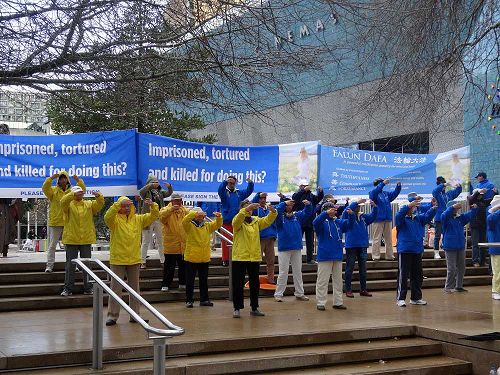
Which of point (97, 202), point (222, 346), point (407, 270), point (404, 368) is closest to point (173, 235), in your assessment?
point (97, 202)

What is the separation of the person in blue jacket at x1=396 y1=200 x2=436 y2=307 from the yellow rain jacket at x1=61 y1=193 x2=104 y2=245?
5.32 m

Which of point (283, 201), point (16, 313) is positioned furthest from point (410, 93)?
point (16, 313)

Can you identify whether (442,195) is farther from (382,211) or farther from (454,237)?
(454,237)

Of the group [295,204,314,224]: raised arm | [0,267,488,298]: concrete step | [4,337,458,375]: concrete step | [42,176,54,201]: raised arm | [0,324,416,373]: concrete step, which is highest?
[42,176,54,201]: raised arm

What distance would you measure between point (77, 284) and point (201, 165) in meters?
3.53

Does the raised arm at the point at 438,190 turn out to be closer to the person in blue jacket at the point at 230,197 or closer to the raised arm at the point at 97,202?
the person in blue jacket at the point at 230,197

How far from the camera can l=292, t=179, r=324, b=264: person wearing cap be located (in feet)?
46.6

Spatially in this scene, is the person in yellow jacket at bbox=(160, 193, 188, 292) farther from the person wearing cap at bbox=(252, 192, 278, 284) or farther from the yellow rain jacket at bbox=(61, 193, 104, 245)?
the person wearing cap at bbox=(252, 192, 278, 284)

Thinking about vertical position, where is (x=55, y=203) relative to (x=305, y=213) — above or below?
above

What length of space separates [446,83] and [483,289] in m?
7.03

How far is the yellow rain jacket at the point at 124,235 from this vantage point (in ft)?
33.0

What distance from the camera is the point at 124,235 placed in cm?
1009

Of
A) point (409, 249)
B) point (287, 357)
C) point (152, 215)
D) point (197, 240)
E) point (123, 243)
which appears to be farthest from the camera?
point (409, 249)

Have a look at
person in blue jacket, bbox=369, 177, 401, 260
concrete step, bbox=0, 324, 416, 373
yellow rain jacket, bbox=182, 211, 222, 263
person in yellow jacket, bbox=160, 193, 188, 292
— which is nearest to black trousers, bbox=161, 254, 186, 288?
person in yellow jacket, bbox=160, 193, 188, 292
